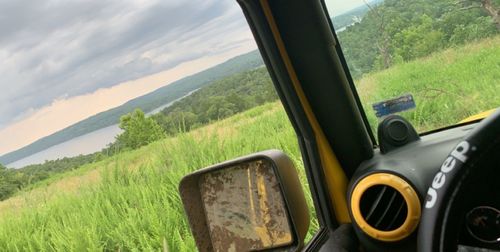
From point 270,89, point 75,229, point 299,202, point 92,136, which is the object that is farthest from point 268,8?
point 75,229

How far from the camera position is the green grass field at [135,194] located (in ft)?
7.20

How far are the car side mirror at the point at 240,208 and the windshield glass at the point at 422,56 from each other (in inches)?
17.6

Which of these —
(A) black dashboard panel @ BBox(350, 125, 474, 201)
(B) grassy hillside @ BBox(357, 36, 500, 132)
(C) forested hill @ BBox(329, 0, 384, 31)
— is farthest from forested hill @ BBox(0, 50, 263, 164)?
(A) black dashboard panel @ BBox(350, 125, 474, 201)

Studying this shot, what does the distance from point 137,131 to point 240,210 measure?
1.11 m

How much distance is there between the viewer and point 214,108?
2203 mm

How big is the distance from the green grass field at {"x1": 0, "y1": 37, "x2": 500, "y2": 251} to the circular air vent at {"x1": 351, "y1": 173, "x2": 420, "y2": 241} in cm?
30

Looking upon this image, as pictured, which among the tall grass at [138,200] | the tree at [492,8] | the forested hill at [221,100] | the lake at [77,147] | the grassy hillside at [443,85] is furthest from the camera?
the tall grass at [138,200]

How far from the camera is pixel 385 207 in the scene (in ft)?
4.62

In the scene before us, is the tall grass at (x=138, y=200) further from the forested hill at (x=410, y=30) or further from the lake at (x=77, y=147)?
the forested hill at (x=410, y=30)

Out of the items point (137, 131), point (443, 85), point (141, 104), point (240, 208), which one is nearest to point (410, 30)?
point (443, 85)

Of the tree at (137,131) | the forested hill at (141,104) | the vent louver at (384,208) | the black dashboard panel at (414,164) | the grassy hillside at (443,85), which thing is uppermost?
the forested hill at (141,104)

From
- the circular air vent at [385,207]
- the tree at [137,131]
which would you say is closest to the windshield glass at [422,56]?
the circular air vent at [385,207]

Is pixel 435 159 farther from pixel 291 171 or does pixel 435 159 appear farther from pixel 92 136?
pixel 92 136

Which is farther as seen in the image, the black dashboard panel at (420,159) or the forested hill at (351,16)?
the forested hill at (351,16)
